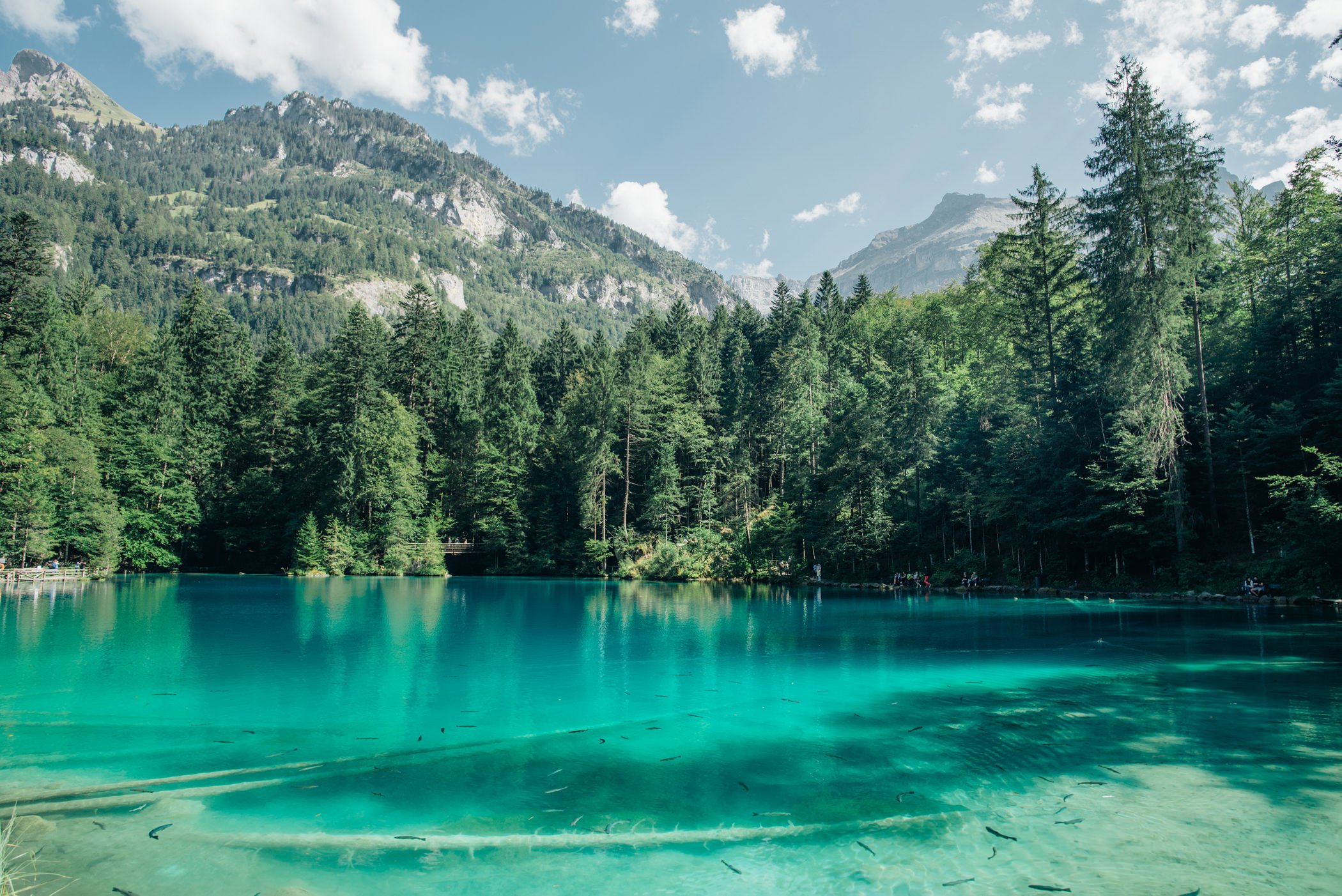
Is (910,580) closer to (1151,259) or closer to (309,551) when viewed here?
(1151,259)

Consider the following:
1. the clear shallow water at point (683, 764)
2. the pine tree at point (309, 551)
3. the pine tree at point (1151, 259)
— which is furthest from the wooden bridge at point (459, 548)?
the pine tree at point (1151, 259)

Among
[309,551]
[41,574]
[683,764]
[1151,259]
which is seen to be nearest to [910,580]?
[1151,259]

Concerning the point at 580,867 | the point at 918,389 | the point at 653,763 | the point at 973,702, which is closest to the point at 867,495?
the point at 918,389

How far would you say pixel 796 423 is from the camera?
5297cm

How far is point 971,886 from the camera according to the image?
19.3ft

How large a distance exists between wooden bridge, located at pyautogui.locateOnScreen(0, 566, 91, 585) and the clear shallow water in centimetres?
2431

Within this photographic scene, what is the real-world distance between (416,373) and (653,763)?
60.4 m

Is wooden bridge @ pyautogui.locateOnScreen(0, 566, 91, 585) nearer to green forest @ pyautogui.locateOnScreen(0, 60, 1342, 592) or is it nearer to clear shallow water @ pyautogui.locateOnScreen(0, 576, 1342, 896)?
green forest @ pyautogui.locateOnScreen(0, 60, 1342, 592)

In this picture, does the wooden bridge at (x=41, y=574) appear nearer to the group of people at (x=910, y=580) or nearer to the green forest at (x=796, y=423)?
the green forest at (x=796, y=423)

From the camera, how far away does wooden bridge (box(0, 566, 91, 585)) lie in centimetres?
3703

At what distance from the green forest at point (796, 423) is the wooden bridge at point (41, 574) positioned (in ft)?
4.04

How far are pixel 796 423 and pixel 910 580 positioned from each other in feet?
48.4

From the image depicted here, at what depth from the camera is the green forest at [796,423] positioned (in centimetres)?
3003

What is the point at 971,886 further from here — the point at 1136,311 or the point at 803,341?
the point at 803,341
